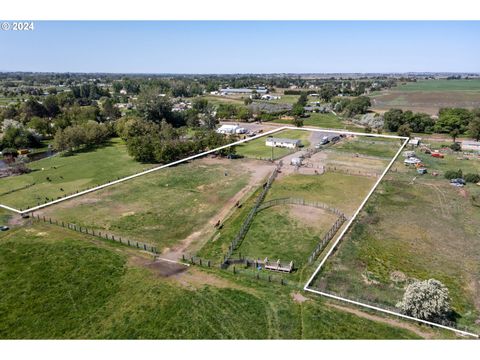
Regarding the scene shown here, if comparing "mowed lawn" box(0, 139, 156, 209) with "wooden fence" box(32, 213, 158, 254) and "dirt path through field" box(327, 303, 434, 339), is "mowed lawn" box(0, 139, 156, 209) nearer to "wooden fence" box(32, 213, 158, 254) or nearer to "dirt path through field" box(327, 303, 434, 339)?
"wooden fence" box(32, 213, 158, 254)

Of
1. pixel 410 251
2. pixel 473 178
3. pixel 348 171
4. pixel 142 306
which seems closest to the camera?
pixel 142 306

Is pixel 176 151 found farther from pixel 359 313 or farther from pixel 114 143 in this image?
pixel 359 313

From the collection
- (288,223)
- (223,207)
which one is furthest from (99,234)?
(288,223)

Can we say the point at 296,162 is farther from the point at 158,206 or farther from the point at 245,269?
the point at 245,269

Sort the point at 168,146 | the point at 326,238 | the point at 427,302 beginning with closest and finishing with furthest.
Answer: the point at 427,302 < the point at 326,238 < the point at 168,146

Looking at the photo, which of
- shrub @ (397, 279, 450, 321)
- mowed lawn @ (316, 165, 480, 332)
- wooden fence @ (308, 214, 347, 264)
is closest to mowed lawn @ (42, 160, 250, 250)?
wooden fence @ (308, 214, 347, 264)

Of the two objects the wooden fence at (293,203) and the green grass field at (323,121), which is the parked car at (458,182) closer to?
the wooden fence at (293,203)

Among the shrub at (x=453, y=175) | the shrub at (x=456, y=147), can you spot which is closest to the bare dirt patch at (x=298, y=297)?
the shrub at (x=453, y=175)
